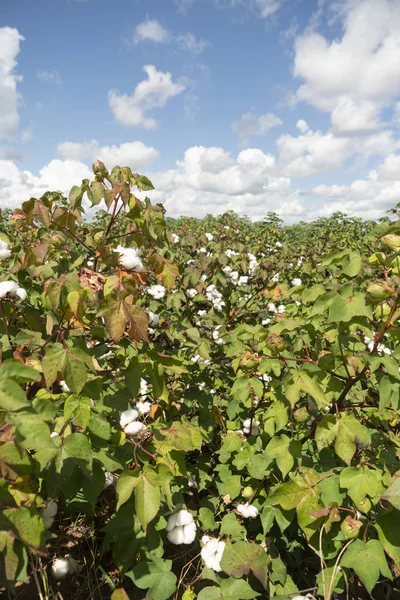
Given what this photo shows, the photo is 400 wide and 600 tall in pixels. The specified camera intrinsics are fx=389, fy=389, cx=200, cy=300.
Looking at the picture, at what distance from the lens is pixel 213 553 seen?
6.51 ft

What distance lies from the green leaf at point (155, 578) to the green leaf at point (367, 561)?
809 millimetres

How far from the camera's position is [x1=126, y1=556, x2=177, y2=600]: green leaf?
5.91 feet

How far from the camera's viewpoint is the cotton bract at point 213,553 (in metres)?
1.95

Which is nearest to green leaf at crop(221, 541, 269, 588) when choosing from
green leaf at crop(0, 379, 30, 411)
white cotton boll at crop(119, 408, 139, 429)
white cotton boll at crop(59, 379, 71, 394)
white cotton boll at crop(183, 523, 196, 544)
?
white cotton boll at crop(183, 523, 196, 544)

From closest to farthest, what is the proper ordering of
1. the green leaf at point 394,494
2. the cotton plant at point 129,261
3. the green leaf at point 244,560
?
the green leaf at point 394,494
the cotton plant at point 129,261
the green leaf at point 244,560

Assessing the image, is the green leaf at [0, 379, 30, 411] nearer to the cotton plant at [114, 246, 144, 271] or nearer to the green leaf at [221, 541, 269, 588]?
the cotton plant at [114, 246, 144, 271]

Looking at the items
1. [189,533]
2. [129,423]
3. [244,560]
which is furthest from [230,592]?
[129,423]

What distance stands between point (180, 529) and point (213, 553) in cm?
21

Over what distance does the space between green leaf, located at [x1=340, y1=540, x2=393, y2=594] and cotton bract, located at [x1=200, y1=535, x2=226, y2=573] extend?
2.14 feet

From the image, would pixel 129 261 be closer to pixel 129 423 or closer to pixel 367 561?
pixel 129 423

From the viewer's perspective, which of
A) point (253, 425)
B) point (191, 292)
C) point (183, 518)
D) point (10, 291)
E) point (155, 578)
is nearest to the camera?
point (10, 291)

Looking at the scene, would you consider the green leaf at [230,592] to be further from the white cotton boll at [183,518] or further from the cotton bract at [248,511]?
the cotton bract at [248,511]

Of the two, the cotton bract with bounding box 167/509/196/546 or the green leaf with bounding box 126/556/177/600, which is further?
the cotton bract with bounding box 167/509/196/546

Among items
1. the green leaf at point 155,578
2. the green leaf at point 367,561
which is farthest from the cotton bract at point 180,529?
the green leaf at point 367,561
